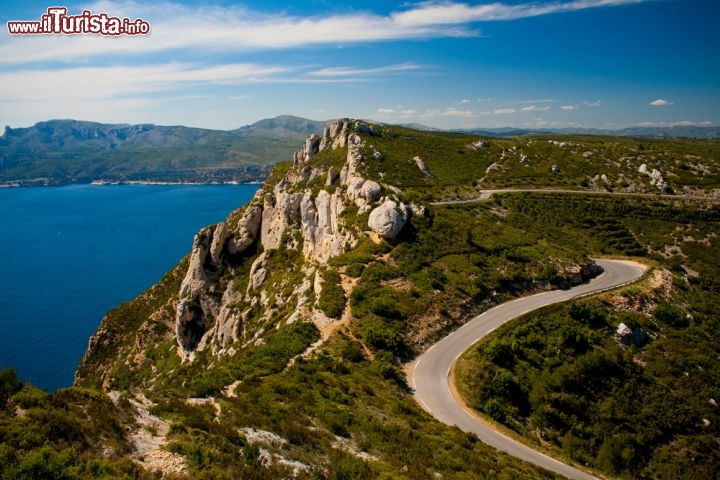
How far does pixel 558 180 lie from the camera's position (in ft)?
353

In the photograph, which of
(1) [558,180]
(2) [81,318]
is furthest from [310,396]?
(2) [81,318]

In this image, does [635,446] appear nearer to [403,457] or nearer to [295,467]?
[403,457]

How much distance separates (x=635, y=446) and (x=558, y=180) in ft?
296

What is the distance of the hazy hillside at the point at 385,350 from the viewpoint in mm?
16781

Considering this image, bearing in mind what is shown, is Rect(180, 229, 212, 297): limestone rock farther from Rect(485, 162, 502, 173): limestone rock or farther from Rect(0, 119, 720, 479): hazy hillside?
Rect(485, 162, 502, 173): limestone rock

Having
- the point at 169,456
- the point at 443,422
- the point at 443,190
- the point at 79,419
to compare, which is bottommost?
the point at 443,422

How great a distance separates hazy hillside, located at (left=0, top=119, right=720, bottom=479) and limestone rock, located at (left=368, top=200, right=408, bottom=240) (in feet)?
0.98

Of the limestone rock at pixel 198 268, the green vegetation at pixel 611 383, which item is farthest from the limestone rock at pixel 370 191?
the limestone rock at pixel 198 268

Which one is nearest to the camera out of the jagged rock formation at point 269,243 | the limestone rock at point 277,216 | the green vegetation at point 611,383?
the green vegetation at point 611,383

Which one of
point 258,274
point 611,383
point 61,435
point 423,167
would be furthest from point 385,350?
point 423,167

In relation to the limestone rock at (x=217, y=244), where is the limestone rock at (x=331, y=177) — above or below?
above

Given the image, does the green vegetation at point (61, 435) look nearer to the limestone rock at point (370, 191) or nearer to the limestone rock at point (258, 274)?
the limestone rock at point (370, 191)

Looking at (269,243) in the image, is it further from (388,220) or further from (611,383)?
(611,383)

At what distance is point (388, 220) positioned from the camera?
51.9 m
